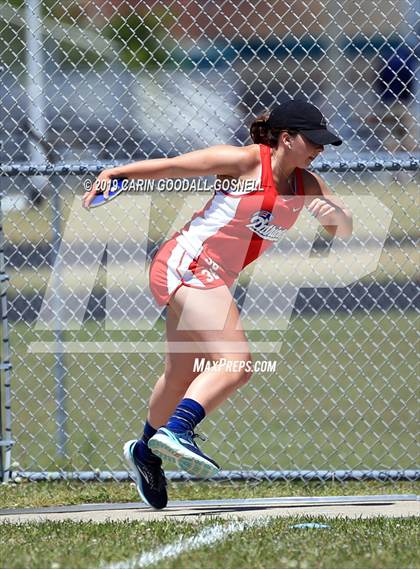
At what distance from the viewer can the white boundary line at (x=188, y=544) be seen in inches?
156

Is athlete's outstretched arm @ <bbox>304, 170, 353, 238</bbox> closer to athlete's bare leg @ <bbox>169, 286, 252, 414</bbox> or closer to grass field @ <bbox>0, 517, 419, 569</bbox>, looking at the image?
athlete's bare leg @ <bbox>169, 286, 252, 414</bbox>

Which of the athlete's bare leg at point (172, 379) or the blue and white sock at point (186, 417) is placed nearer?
the blue and white sock at point (186, 417)

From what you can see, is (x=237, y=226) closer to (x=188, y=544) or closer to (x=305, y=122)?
(x=305, y=122)

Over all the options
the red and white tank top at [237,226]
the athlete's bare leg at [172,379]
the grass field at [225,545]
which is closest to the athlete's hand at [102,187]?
the red and white tank top at [237,226]

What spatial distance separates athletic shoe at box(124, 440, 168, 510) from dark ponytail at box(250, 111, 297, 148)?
1563 mm

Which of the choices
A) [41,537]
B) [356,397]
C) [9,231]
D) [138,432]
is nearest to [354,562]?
[41,537]

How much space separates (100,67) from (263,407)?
21.4ft

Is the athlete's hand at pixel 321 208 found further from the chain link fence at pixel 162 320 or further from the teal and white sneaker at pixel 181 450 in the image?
the teal and white sneaker at pixel 181 450

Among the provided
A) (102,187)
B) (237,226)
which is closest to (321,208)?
(237,226)

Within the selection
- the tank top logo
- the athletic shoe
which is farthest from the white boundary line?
the tank top logo

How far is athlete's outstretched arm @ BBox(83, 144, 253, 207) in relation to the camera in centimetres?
511

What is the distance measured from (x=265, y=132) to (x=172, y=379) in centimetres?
123

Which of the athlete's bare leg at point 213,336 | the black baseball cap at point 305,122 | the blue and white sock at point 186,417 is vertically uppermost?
the black baseball cap at point 305,122

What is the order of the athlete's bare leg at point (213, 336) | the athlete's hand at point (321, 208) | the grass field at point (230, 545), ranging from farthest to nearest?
the athlete's hand at point (321, 208) < the athlete's bare leg at point (213, 336) < the grass field at point (230, 545)
